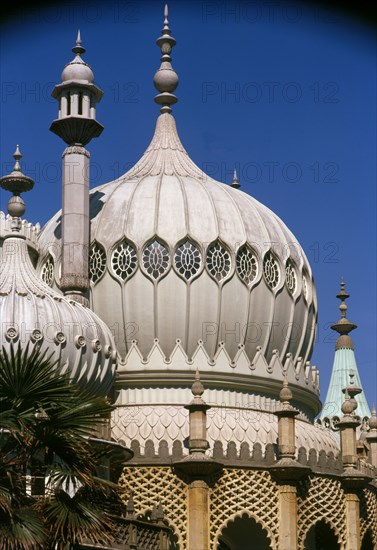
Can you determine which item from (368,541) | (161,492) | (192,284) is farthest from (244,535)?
(192,284)

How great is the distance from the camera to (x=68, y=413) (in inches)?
818

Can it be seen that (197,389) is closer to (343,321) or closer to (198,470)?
(198,470)

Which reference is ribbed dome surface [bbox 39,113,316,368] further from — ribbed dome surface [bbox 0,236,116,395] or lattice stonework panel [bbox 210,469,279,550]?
lattice stonework panel [bbox 210,469,279,550]

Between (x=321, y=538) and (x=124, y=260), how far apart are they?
27.7 feet

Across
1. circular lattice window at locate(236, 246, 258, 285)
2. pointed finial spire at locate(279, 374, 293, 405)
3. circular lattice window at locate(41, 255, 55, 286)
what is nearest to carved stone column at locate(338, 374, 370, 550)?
pointed finial spire at locate(279, 374, 293, 405)

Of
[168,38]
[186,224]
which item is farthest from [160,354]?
[168,38]

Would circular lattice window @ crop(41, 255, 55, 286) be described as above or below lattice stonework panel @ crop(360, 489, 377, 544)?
above

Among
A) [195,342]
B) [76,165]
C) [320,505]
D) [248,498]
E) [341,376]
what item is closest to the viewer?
[248,498]

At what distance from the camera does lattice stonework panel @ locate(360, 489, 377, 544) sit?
114 feet

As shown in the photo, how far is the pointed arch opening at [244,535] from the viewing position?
3372cm

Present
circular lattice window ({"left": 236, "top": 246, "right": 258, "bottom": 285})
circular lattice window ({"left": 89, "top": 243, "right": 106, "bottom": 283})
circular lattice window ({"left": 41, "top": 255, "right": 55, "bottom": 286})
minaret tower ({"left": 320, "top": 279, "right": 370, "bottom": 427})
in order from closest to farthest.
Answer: circular lattice window ({"left": 89, "top": 243, "right": 106, "bottom": 283}) → circular lattice window ({"left": 236, "top": 246, "right": 258, "bottom": 285}) → circular lattice window ({"left": 41, "top": 255, "right": 55, "bottom": 286}) → minaret tower ({"left": 320, "top": 279, "right": 370, "bottom": 427})

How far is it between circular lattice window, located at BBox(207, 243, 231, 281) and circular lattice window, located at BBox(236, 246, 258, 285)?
0.33 m

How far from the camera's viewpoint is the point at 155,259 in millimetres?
35375

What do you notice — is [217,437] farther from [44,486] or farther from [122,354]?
[44,486]
